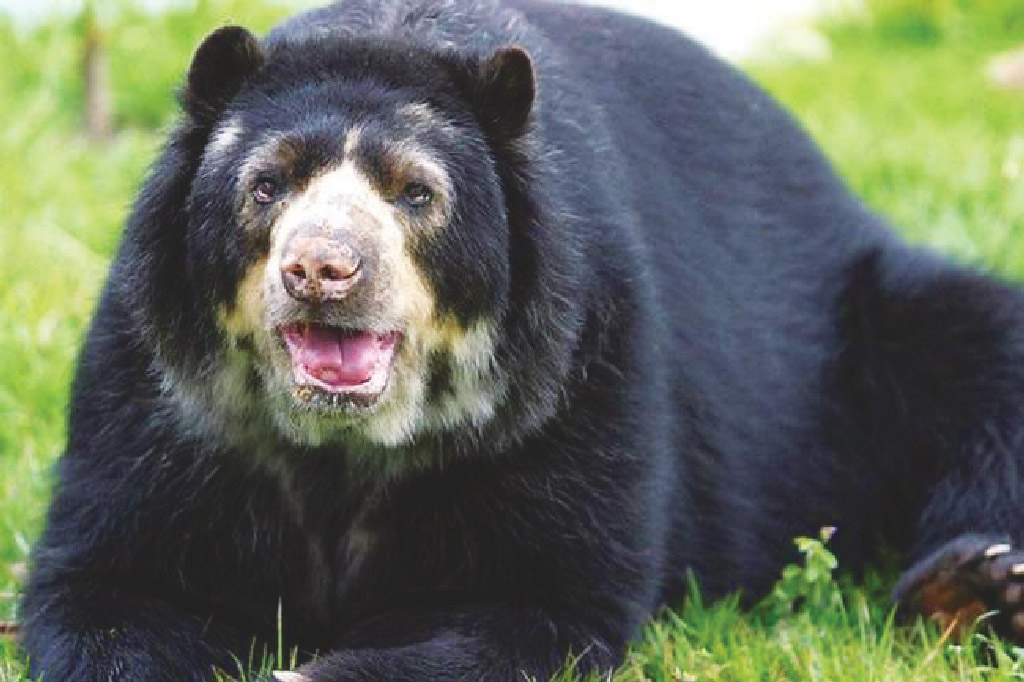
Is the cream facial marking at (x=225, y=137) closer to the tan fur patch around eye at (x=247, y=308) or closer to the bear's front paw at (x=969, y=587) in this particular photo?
the tan fur patch around eye at (x=247, y=308)

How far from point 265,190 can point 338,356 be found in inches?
15.8

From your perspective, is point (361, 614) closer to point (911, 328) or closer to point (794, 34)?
point (911, 328)

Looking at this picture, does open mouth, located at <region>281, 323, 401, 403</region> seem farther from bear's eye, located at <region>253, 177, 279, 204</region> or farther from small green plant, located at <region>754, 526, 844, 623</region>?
small green plant, located at <region>754, 526, 844, 623</region>

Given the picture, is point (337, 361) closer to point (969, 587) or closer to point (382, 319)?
point (382, 319)

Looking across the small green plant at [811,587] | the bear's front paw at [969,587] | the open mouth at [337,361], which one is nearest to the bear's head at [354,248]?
the open mouth at [337,361]

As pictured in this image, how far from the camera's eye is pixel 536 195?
180 inches

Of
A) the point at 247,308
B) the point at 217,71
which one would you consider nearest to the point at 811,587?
the point at 247,308

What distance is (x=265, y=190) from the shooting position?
4.32 meters

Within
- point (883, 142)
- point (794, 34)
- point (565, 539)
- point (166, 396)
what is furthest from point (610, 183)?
point (794, 34)

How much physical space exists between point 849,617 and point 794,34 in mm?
9542

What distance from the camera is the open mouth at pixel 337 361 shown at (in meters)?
4.25

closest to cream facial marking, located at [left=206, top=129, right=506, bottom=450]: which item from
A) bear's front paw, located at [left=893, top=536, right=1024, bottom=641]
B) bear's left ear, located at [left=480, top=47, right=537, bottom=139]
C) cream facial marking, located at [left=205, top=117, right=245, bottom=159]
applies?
cream facial marking, located at [left=205, top=117, right=245, bottom=159]

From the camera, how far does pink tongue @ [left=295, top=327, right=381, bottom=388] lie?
14.0ft

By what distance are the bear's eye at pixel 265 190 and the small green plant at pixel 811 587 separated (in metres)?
1.77
